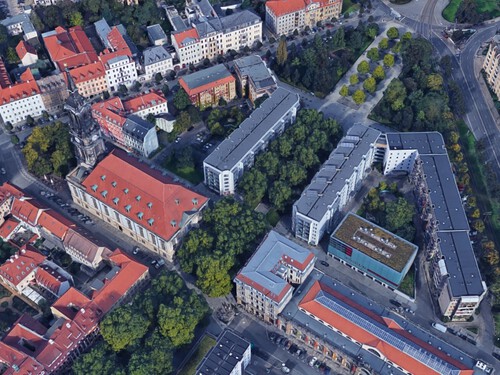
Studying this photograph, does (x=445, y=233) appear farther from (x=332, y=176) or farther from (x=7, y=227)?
(x=7, y=227)

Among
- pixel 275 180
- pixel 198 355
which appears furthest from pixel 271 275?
pixel 275 180

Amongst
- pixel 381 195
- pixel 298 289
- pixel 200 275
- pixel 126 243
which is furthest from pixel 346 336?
pixel 126 243

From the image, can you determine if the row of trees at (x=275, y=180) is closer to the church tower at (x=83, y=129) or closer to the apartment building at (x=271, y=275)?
the apartment building at (x=271, y=275)

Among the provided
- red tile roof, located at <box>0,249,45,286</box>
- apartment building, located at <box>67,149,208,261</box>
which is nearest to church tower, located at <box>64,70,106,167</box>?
apartment building, located at <box>67,149,208,261</box>

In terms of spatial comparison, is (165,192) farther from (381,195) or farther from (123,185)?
(381,195)

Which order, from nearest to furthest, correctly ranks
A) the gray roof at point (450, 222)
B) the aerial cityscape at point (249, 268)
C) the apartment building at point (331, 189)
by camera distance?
the aerial cityscape at point (249, 268) < the gray roof at point (450, 222) < the apartment building at point (331, 189)

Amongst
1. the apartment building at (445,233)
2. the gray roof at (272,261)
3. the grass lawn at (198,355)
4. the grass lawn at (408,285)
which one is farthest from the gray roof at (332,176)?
the grass lawn at (198,355)

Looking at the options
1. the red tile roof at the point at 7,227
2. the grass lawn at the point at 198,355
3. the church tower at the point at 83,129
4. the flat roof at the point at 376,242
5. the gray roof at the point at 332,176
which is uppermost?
the church tower at the point at 83,129
